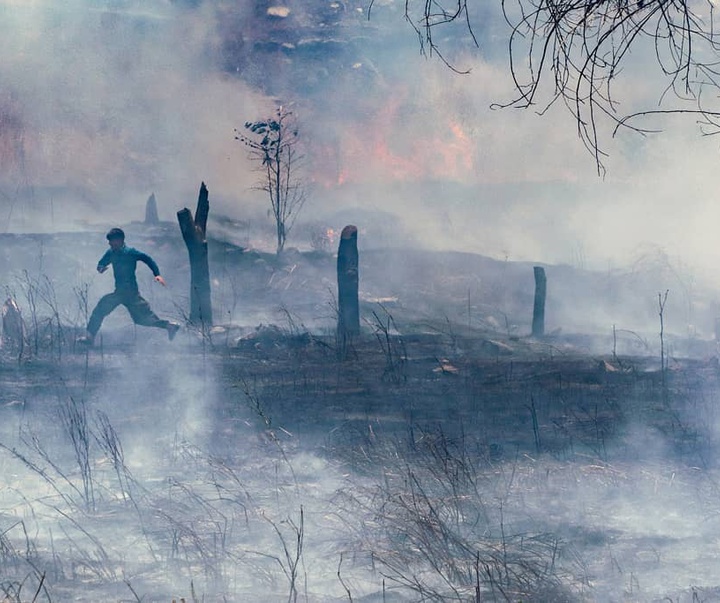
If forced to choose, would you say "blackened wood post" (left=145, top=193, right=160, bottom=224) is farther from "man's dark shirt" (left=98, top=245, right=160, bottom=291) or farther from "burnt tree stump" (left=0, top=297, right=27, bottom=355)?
"man's dark shirt" (left=98, top=245, right=160, bottom=291)

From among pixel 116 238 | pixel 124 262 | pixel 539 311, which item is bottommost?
pixel 539 311

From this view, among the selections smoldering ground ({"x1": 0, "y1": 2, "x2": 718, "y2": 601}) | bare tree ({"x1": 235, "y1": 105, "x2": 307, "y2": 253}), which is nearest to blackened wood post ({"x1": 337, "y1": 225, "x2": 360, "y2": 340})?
smoldering ground ({"x1": 0, "y1": 2, "x2": 718, "y2": 601})

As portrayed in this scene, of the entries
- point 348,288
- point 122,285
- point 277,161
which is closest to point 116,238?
point 122,285

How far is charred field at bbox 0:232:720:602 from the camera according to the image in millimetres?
4453

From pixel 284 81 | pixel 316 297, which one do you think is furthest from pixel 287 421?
pixel 284 81

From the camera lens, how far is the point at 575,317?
83.9 feet

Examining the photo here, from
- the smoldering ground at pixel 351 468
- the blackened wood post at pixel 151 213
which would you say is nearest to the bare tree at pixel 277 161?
the blackened wood post at pixel 151 213

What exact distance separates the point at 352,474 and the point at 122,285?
619cm

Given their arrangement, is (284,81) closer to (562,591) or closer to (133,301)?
(133,301)

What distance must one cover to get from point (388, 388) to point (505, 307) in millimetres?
16544

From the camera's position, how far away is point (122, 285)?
11391mm

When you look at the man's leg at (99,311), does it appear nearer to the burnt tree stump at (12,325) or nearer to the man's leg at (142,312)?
the man's leg at (142,312)

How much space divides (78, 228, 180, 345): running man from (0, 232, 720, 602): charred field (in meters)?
0.37

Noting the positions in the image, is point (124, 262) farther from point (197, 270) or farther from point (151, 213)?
point (151, 213)
